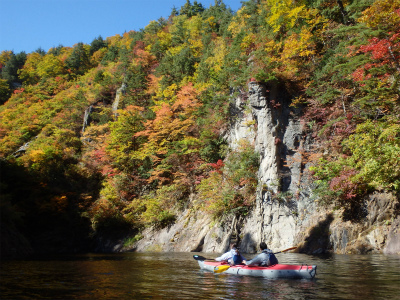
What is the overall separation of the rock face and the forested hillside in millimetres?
660

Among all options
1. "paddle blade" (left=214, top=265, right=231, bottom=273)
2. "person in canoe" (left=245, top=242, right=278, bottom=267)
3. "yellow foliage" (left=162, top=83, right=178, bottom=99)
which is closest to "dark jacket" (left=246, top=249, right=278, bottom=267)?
"person in canoe" (left=245, top=242, right=278, bottom=267)

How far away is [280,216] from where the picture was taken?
16.7 m

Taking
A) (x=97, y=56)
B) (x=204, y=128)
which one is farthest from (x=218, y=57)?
(x=97, y=56)

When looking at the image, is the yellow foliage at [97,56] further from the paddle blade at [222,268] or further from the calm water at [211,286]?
the paddle blade at [222,268]

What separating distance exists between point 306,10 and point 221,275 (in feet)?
60.3

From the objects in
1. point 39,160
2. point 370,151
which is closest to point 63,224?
point 39,160

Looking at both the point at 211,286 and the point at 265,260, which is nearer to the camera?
the point at 211,286

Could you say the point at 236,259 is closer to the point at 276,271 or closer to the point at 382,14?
the point at 276,271

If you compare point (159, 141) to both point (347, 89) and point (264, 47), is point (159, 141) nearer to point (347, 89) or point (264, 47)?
point (264, 47)

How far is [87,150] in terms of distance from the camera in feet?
107

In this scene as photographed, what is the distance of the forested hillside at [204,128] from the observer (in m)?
13.9

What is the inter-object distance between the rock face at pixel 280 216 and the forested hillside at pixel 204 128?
660mm

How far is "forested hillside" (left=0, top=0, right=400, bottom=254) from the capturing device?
45.6ft

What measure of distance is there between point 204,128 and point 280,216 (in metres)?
10.0
